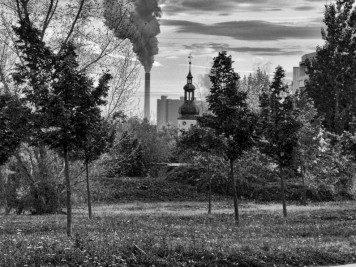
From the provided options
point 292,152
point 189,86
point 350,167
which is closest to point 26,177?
point 292,152

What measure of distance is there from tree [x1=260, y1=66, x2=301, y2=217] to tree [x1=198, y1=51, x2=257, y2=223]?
402 cm

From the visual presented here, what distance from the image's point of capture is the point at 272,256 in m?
13.6

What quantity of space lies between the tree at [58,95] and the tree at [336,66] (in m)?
50.1

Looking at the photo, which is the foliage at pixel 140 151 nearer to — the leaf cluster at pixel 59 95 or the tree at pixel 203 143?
the tree at pixel 203 143

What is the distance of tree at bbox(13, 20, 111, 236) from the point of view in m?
17.6

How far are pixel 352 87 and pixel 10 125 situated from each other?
157 ft

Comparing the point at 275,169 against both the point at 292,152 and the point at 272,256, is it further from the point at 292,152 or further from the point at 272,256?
the point at 272,256

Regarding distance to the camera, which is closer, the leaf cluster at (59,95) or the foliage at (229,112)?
the leaf cluster at (59,95)

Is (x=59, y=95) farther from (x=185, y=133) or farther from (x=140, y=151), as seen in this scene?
(x=140, y=151)

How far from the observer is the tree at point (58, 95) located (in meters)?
17.6

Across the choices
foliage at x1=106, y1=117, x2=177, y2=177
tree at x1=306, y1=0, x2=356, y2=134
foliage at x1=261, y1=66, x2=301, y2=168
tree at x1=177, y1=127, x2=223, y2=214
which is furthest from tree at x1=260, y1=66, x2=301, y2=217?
tree at x1=306, y1=0, x2=356, y2=134

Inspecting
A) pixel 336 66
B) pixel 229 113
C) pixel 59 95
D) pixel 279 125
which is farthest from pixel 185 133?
pixel 336 66

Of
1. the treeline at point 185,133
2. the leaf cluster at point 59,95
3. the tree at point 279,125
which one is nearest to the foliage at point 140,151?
the treeline at point 185,133

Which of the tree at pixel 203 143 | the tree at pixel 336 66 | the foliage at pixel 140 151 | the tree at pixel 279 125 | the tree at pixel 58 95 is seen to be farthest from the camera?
the tree at pixel 336 66
